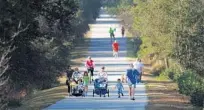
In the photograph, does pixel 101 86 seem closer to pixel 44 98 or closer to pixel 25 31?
pixel 44 98

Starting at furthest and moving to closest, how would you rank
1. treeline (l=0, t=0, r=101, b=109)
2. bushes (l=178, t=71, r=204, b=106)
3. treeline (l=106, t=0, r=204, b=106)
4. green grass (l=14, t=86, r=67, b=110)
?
treeline (l=106, t=0, r=204, b=106) < bushes (l=178, t=71, r=204, b=106) < green grass (l=14, t=86, r=67, b=110) < treeline (l=0, t=0, r=101, b=109)

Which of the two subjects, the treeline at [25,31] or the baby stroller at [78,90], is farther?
the baby stroller at [78,90]

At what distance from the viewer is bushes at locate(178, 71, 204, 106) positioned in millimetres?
33000

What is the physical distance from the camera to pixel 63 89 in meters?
36.9

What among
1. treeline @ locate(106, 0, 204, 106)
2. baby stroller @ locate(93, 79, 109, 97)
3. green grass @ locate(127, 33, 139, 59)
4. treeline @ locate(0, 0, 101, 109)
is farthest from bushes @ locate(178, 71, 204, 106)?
green grass @ locate(127, 33, 139, 59)

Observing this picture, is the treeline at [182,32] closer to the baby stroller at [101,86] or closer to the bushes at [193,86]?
the bushes at [193,86]

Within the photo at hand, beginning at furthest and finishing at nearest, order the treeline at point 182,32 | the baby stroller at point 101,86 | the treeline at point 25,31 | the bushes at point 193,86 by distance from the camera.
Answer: the treeline at point 182,32 → the bushes at point 193,86 → the baby stroller at point 101,86 → the treeline at point 25,31

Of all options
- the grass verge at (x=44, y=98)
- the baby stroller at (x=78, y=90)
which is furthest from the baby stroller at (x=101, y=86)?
the grass verge at (x=44, y=98)

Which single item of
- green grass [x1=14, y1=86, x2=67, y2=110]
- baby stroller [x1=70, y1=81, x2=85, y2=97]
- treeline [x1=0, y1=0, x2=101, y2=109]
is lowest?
green grass [x1=14, y1=86, x2=67, y2=110]

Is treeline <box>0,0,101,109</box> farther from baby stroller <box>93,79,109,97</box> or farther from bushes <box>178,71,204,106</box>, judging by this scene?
bushes <box>178,71,204,106</box>

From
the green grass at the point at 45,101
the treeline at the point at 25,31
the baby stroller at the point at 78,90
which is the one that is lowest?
the green grass at the point at 45,101

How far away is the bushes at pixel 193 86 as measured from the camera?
33.0 m

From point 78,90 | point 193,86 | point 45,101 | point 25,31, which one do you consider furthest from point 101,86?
point 193,86

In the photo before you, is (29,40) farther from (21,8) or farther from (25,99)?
(25,99)
